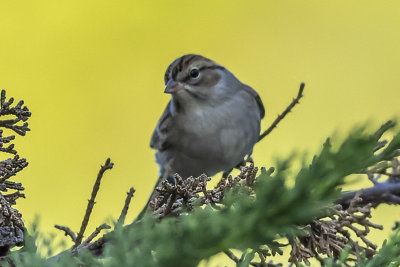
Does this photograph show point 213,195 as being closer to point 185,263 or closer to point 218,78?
point 185,263

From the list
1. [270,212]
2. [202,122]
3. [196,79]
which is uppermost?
[196,79]

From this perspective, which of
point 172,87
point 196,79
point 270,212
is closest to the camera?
point 270,212

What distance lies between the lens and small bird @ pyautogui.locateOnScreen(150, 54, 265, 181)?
5.28ft

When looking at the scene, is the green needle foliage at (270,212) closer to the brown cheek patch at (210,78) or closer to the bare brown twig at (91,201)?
the bare brown twig at (91,201)

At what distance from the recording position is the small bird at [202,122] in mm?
1609

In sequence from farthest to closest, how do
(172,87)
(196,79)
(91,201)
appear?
(196,79) → (172,87) → (91,201)

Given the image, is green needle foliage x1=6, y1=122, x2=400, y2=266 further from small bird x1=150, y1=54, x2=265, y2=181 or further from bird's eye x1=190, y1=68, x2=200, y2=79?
bird's eye x1=190, y1=68, x2=200, y2=79

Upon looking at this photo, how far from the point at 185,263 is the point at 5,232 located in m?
0.28

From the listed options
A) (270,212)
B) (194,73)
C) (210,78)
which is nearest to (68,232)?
(270,212)

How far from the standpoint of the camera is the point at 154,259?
0.28m

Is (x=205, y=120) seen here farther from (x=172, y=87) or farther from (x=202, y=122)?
(x=172, y=87)

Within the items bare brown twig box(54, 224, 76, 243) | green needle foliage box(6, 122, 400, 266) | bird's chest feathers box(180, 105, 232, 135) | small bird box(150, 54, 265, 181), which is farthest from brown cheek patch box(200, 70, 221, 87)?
green needle foliage box(6, 122, 400, 266)

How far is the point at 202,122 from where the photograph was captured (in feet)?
5.69

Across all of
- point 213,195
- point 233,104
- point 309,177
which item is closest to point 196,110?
point 233,104
